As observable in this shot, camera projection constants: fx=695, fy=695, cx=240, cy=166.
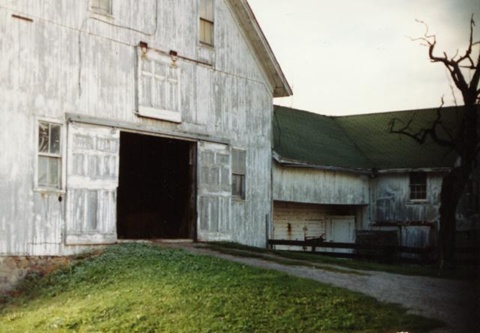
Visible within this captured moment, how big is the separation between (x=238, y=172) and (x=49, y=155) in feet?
25.0

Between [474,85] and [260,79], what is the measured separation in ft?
23.5

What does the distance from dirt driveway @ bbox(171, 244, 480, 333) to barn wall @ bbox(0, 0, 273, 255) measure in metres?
4.62

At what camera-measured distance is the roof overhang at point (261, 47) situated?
23125 mm

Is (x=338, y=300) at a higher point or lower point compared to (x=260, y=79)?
lower

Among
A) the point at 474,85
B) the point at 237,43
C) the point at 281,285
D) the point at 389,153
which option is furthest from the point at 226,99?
the point at 389,153

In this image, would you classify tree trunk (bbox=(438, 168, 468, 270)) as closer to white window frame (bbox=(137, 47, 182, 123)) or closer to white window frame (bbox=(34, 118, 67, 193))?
white window frame (bbox=(137, 47, 182, 123))

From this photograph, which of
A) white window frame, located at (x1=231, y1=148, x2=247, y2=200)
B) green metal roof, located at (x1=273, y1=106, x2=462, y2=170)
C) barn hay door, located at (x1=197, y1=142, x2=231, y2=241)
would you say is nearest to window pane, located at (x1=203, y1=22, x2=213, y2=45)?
barn hay door, located at (x1=197, y1=142, x2=231, y2=241)

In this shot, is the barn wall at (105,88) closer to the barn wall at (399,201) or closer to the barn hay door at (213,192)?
the barn hay door at (213,192)

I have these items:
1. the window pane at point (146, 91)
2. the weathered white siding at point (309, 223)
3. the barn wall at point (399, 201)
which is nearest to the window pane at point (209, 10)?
the window pane at point (146, 91)

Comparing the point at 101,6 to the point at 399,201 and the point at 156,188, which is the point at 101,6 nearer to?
the point at 156,188

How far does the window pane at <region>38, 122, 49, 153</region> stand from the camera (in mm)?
17172

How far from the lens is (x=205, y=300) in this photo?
12820 mm

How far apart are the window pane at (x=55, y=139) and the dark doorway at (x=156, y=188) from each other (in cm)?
463

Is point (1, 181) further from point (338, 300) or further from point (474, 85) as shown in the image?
point (474, 85)
